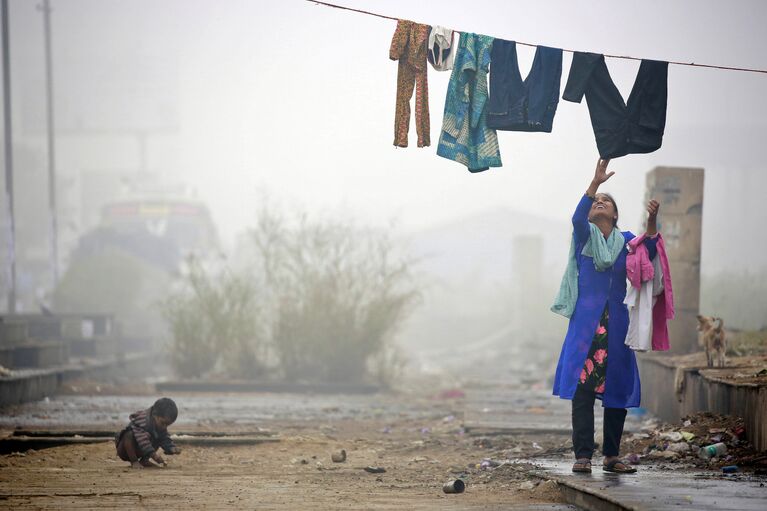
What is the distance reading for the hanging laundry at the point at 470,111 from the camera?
332 inches

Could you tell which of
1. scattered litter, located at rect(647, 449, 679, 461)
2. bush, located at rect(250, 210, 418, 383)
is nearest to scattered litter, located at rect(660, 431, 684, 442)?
scattered litter, located at rect(647, 449, 679, 461)

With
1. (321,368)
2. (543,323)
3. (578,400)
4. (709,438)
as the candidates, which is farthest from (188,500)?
(543,323)

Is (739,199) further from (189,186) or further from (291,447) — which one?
(189,186)

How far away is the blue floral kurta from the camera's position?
621cm

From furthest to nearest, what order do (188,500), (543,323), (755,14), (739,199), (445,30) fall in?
(543,323) < (739,199) < (755,14) < (445,30) < (188,500)

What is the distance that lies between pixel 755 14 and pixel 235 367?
14714 mm

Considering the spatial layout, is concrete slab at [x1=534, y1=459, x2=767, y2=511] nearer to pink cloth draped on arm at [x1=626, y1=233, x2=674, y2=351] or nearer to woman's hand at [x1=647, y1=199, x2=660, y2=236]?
pink cloth draped on arm at [x1=626, y1=233, x2=674, y2=351]

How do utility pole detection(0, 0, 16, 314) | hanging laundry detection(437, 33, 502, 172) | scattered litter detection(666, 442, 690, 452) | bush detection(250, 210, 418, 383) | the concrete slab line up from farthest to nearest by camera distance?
utility pole detection(0, 0, 16, 314)
bush detection(250, 210, 418, 383)
hanging laundry detection(437, 33, 502, 172)
scattered litter detection(666, 442, 690, 452)
the concrete slab

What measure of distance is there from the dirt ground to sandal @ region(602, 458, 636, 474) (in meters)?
0.49

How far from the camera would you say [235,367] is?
17.7 m

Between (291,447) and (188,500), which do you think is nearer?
(188,500)

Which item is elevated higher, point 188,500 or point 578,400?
point 578,400

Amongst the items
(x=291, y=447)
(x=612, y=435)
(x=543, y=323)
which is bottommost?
(x=543, y=323)

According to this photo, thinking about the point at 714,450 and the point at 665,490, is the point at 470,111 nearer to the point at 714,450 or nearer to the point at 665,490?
the point at 714,450
